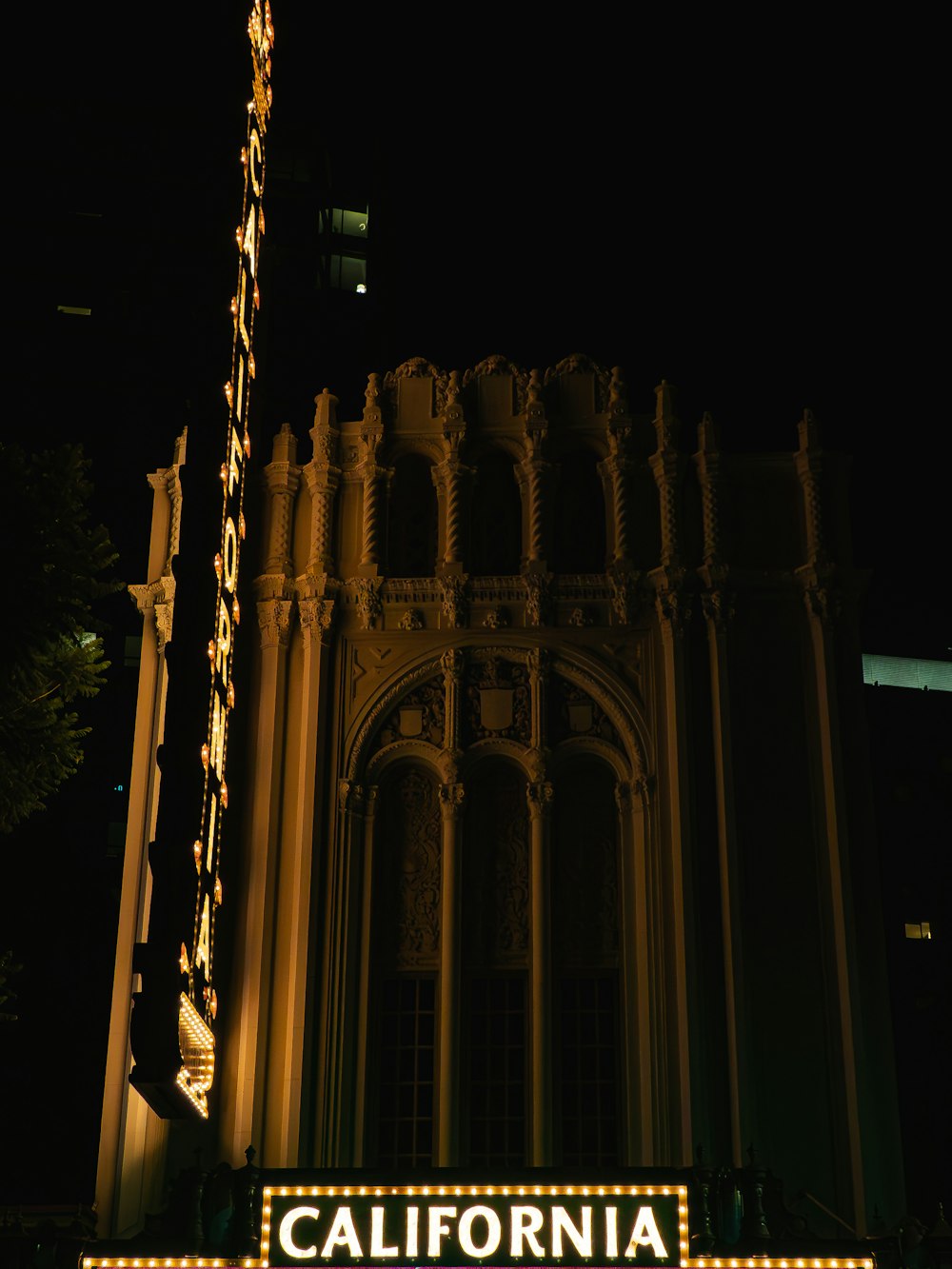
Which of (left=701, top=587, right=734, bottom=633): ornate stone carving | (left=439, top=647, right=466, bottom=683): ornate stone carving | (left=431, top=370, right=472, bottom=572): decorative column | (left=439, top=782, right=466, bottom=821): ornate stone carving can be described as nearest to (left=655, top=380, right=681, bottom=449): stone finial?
(left=701, top=587, right=734, bottom=633): ornate stone carving

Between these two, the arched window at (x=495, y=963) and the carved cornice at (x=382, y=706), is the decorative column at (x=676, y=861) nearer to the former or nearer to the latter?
the arched window at (x=495, y=963)

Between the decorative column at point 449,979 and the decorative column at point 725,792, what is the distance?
3891mm

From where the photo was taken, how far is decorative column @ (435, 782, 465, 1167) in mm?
23203

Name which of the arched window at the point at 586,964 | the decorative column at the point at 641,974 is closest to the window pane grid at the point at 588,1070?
the arched window at the point at 586,964

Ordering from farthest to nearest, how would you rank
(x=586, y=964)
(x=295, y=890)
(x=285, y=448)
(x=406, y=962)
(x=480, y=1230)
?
(x=285, y=448) < (x=406, y=962) < (x=586, y=964) < (x=295, y=890) < (x=480, y=1230)

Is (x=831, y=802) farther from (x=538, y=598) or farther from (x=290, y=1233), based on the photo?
(x=290, y=1233)

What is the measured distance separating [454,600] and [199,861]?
27.4 ft

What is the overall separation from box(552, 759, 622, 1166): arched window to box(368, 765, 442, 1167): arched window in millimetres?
1871

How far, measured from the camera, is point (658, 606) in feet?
84.4

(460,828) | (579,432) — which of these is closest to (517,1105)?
(460,828)

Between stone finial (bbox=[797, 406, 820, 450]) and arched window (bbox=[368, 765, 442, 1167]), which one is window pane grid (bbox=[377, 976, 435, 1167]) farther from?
stone finial (bbox=[797, 406, 820, 450])

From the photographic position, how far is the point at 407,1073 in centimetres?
2400

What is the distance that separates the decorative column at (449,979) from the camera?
2320 centimetres

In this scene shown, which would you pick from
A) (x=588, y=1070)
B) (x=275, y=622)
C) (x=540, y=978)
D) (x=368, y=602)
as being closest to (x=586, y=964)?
(x=540, y=978)
